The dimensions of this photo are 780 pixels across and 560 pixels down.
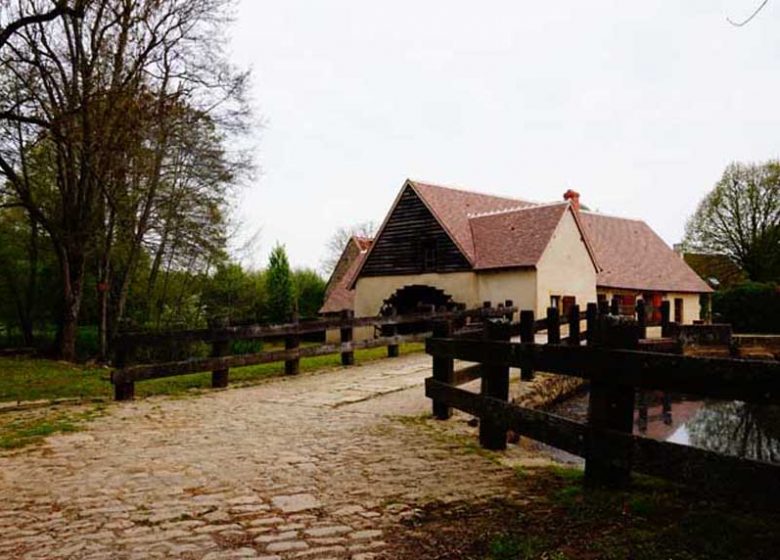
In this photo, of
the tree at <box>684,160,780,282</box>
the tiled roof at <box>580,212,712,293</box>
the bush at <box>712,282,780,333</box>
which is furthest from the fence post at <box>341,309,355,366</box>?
the tree at <box>684,160,780,282</box>

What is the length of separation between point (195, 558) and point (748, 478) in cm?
277

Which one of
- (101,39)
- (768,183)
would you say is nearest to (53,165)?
(101,39)

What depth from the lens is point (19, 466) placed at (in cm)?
540

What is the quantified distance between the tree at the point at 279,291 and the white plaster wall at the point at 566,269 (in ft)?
65.0

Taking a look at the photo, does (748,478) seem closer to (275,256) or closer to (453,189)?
(453,189)

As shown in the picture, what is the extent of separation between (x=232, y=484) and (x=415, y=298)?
2324 centimetres

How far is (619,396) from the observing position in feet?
12.7

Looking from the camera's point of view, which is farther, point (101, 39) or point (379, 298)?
point (379, 298)

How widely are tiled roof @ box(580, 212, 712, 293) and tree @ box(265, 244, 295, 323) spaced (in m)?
18.7

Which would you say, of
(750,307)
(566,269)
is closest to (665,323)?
(566,269)

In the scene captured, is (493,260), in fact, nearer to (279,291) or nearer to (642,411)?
(642,411)

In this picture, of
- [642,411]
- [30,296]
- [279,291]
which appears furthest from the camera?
[279,291]

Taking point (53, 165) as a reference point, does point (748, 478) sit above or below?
below

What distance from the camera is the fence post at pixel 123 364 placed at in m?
9.23
